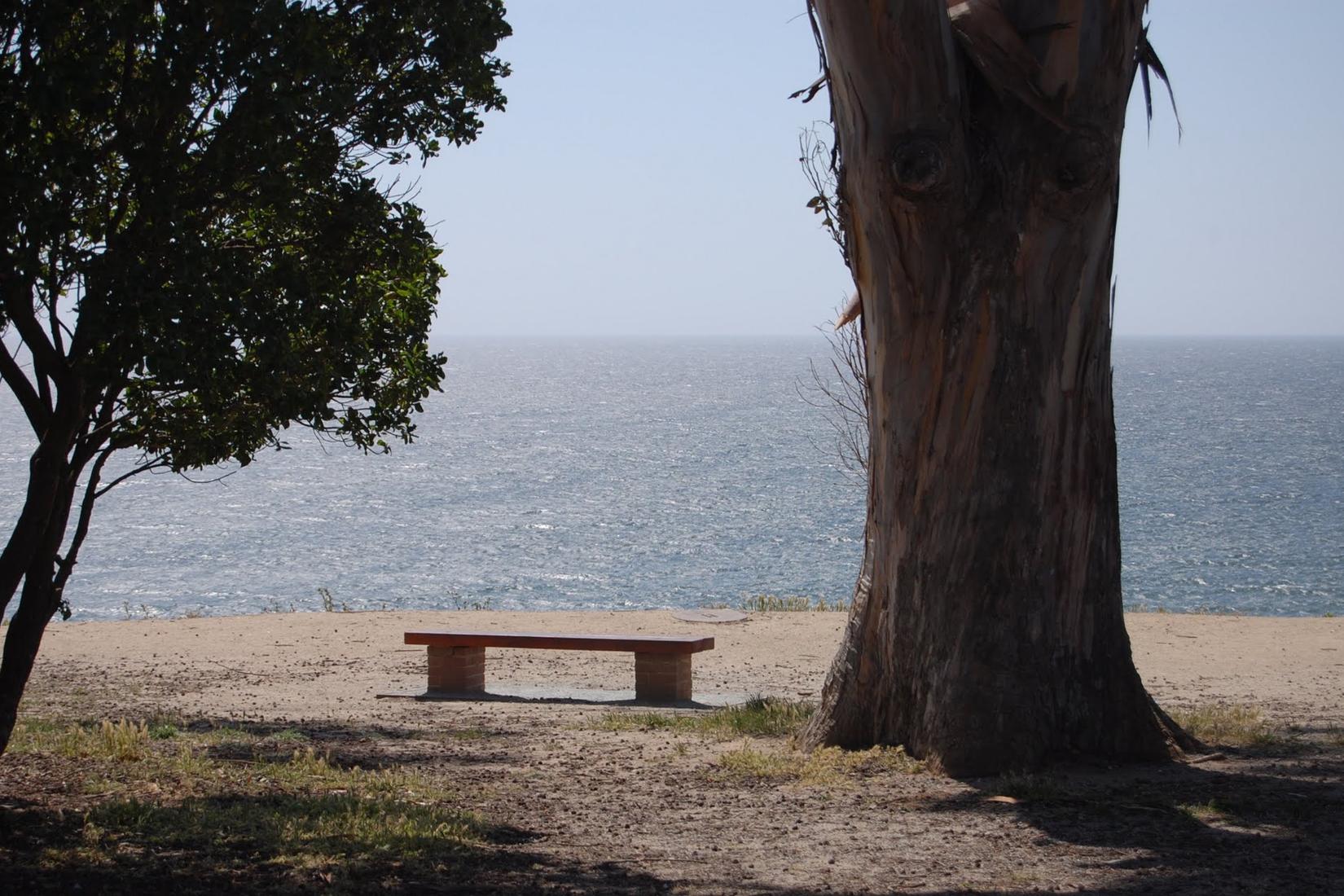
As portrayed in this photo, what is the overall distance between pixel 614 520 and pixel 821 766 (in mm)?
39542

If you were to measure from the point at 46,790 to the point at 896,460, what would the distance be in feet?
14.8

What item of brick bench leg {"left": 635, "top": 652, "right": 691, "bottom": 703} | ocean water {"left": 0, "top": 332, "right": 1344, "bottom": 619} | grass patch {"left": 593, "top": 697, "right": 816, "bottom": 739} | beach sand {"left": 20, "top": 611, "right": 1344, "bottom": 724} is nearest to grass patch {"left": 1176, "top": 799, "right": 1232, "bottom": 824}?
grass patch {"left": 593, "top": 697, "right": 816, "bottom": 739}

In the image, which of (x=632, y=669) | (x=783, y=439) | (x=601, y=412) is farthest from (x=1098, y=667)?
(x=601, y=412)

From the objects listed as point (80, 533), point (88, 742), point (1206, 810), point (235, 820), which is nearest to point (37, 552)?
point (80, 533)

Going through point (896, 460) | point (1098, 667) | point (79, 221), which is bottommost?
point (1098, 667)

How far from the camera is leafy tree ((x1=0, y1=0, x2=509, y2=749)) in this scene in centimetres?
472

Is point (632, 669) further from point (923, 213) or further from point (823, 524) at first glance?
point (823, 524)

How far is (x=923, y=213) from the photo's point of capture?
688 cm

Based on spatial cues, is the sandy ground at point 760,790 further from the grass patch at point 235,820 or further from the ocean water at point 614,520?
the ocean water at point 614,520

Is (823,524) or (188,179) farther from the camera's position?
(823,524)

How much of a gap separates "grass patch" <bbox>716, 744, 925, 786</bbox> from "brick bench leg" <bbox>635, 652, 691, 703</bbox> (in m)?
3.26

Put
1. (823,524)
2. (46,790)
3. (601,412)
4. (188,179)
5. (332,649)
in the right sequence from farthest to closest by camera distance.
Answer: (601,412) < (823,524) < (332,649) < (46,790) < (188,179)

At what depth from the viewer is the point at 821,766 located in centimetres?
713

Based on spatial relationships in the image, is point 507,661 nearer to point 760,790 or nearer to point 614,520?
point 760,790
